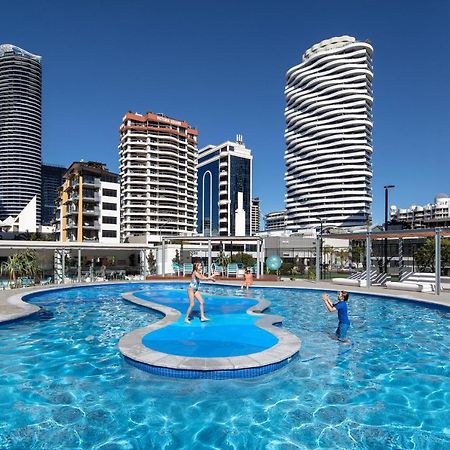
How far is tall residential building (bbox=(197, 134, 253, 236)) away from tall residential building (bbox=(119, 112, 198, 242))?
1956cm

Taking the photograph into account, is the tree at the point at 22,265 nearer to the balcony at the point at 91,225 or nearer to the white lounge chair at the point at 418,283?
the white lounge chair at the point at 418,283

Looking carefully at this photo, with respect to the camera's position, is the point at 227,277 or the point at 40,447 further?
the point at 227,277

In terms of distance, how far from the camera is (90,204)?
6319cm

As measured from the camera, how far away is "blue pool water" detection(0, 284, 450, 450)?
578 centimetres

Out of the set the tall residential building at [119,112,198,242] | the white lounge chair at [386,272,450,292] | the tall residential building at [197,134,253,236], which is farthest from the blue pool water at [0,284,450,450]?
the tall residential building at [197,134,253,236]

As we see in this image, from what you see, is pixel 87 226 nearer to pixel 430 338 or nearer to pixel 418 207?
pixel 430 338

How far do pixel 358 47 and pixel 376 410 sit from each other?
15177cm

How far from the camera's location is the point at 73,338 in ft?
39.2

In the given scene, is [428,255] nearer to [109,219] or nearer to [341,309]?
[341,309]

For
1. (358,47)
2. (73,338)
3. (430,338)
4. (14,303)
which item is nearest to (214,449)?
(73,338)

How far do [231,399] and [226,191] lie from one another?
108m

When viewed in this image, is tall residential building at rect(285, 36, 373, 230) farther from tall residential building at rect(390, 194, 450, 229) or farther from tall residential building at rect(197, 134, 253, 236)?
tall residential building at rect(390, 194, 450, 229)

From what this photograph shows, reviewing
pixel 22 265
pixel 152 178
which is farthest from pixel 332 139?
pixel 22 265

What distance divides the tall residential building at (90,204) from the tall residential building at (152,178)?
23.1 metres
